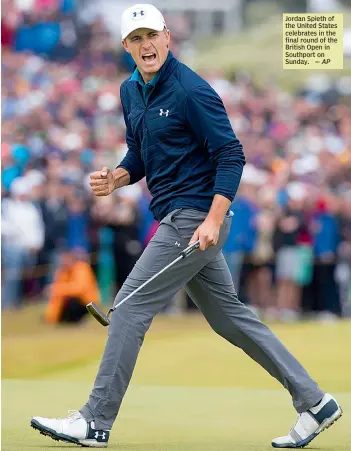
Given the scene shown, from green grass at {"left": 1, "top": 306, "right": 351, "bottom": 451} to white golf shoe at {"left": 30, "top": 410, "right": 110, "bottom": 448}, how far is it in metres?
0.08

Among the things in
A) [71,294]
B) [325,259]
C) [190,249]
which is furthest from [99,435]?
[325,259]

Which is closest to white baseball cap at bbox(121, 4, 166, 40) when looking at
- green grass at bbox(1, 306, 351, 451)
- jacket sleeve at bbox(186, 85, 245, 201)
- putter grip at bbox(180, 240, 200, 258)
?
jacket sleeve at bbox(186, 85, 245, 201)

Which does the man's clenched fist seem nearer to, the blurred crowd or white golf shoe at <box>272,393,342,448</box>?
white golf shoe at <box>272,393,342,448</box>

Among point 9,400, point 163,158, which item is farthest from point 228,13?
point 163,158

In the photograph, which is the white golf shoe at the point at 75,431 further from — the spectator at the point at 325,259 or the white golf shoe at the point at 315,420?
the spectator at the point at 325,259

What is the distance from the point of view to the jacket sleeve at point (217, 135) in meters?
5.72

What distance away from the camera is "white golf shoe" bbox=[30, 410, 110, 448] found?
19.0 feet

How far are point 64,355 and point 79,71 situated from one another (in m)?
10.4

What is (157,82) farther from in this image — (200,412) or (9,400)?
(9,400)

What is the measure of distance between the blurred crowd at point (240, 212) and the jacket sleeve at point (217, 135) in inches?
351

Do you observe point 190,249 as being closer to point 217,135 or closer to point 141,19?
point 217,135

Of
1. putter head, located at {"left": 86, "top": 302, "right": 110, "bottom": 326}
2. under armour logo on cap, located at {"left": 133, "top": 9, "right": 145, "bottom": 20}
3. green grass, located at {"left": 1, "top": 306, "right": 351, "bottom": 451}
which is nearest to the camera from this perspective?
putter head, located at {"left": 86, "top": 302, "right": 110, "bottom": 326}

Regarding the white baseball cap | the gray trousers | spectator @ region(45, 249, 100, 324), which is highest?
the white baseball cap

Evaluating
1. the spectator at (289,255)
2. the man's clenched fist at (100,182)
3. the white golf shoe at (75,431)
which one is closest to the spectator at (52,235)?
the spectator at (289,255)
